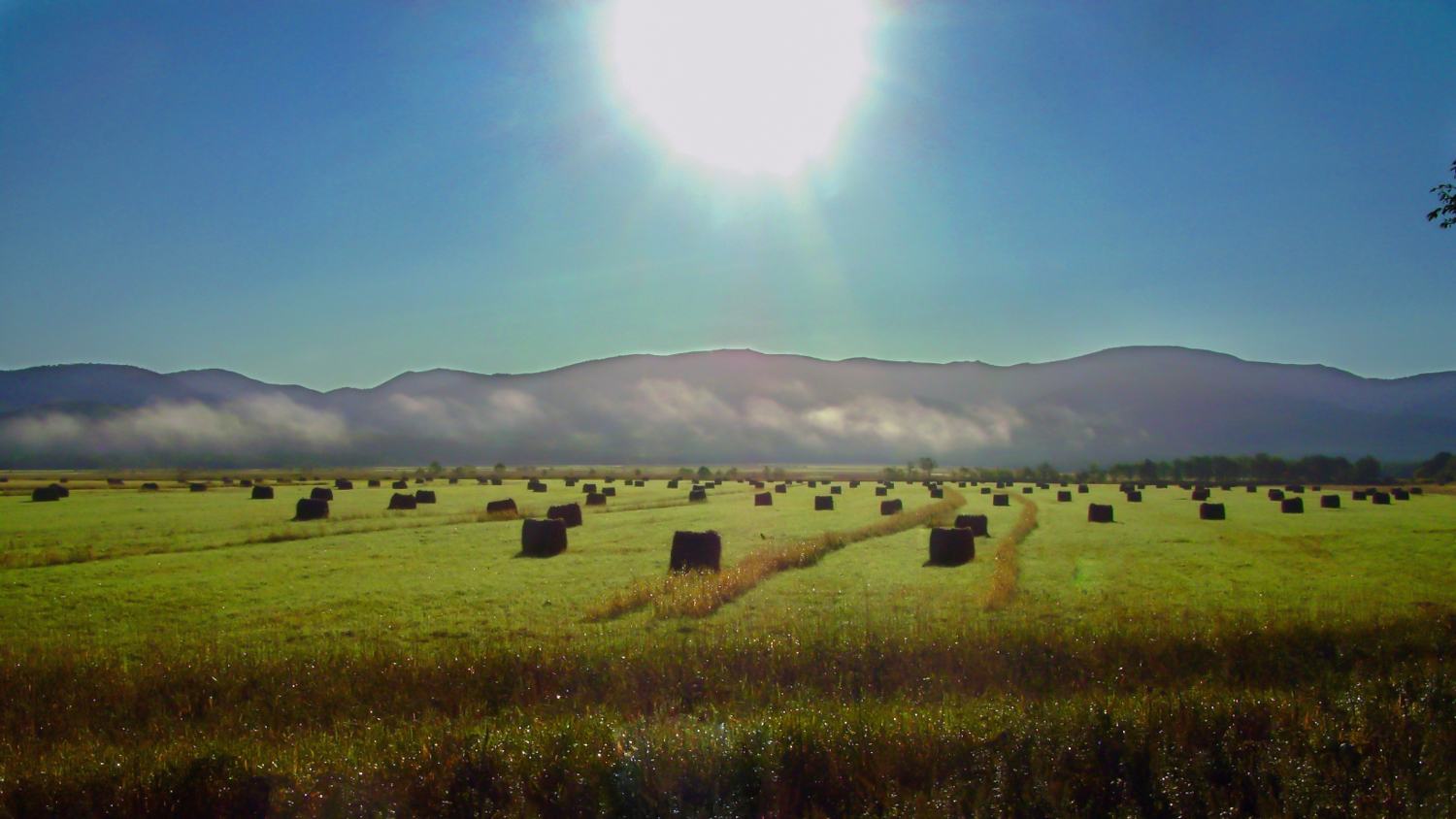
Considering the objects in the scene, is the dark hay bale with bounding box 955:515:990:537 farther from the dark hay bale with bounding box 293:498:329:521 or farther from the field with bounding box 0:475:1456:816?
the dark hay bale with bounding box 293:498:329:521

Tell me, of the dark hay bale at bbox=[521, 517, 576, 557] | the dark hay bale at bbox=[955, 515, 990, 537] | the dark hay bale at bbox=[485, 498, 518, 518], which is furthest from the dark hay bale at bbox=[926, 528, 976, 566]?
the dark hay bale at bbox=[485, 498, 518, 518]

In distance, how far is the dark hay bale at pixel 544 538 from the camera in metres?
27.2

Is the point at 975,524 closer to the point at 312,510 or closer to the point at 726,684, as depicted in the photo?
the point at 726,684

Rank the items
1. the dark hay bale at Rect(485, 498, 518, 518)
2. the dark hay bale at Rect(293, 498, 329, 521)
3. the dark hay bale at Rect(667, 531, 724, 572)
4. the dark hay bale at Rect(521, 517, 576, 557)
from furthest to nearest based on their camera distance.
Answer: the dark hay bale at Rect(485, 498, 518, 518)
the dark hay bale at Rect(293, 498, 329, 521)
the dark hay bale at Rect(521, 517, 576, 557)
the dark hay bale at Rect(667, 531, 724, 572)

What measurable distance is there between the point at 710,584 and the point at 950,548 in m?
8.86

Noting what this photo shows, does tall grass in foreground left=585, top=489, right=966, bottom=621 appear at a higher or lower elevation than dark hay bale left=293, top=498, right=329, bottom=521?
lower

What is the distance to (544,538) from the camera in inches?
1078

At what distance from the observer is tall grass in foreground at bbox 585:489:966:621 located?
55.0 feet

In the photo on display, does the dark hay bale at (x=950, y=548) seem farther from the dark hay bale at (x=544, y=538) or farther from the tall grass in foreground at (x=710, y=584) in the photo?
the dark hay bale at (x=544, y=538)

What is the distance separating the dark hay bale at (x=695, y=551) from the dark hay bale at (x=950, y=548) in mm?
6325

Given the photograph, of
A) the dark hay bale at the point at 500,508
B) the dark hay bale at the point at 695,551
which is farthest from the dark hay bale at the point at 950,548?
the dark hay bale at the point at 500,508

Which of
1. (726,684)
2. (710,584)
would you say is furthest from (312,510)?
(726,684)

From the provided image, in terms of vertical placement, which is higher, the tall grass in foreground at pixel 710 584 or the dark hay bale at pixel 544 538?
the dark hay bale at pixel 544 538

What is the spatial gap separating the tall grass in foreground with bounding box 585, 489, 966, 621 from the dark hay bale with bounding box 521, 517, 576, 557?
6.46 meters
